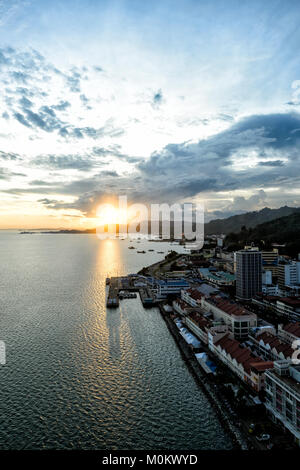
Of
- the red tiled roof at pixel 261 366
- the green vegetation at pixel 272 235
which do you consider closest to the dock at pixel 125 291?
the red tiled roof at pixel 261 366

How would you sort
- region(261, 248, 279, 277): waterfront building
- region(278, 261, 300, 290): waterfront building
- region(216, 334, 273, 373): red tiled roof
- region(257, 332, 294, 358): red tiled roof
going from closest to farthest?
region(216, 334, 273, 373): red tiled roof
region(257, 332, 294, 358): red tiled roof
region(278, 261, 300, 290): waterfront building
region(261, 248, 279, 277): waterfront building

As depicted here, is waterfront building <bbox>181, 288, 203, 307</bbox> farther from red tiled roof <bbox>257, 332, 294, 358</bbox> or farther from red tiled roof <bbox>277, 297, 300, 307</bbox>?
red tiled roof <bbox>257, 332, 294, 358</bbox>

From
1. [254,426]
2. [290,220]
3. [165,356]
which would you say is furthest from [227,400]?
[290,220]

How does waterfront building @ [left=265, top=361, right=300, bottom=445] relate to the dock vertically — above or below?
above

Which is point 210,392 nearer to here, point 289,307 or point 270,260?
point 289,307

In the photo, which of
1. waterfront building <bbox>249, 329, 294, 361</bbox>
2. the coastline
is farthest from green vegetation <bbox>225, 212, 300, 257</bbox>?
the coastline

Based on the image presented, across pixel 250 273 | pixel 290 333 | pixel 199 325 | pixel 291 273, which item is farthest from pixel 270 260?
pixel 199 325
